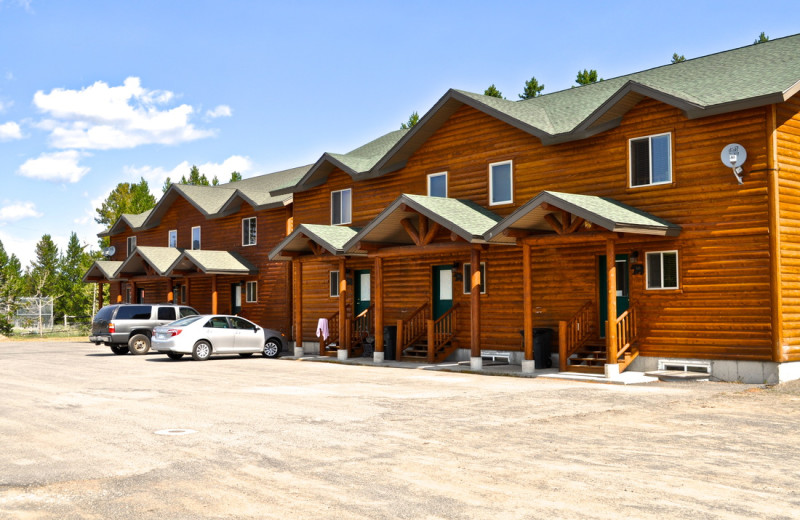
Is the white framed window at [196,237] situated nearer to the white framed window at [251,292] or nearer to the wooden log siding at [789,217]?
the white framed window at [251,292]

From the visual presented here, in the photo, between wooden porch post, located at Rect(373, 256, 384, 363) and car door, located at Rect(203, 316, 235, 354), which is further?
car door, located at Rect(203, 316, 235, 354)

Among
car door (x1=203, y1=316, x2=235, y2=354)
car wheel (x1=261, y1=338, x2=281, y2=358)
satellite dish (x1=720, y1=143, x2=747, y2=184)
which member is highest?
satellite dish (x1=720, y1=143, x2=747, y2=184)

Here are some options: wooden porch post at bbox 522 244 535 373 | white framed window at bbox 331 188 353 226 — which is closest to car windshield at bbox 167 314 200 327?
white framed window at bbox 331 188 353 226

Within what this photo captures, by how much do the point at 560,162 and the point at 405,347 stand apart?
7.28 meters

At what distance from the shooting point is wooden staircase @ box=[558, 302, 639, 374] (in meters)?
18.7

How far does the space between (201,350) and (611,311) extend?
536 inches

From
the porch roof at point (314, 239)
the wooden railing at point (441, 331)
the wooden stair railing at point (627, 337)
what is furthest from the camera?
the porch roof at point (314, 239)

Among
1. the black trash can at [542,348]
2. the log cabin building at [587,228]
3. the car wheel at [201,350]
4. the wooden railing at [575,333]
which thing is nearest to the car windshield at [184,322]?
the car wheel at [201,350]

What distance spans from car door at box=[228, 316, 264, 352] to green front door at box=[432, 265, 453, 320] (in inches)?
247

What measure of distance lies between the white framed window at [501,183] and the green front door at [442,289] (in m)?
2.80

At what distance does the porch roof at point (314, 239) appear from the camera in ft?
82.4

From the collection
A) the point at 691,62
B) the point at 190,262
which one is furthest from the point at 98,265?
the point at 691,62

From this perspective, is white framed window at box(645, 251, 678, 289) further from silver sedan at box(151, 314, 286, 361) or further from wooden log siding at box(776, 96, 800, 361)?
silver sedan at box(151, 314, 286, 361)

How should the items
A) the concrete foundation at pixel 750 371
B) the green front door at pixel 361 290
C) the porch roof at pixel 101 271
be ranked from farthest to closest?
the porch roof at pixel 101 271 < the green front door at pixel 361 290 < the concrete foundation at pixel 750 371
